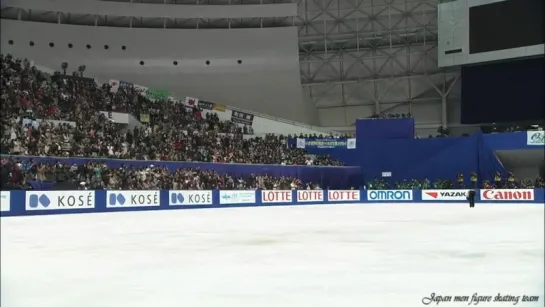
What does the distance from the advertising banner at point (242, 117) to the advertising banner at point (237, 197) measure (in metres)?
12.4

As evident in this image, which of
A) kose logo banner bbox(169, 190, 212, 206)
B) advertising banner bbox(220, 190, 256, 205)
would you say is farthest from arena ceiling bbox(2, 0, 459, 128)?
kose logo banner bbox(169, 190, 212, 206)

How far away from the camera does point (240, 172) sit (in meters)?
31.3

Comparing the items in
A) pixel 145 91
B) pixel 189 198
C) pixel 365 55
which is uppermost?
pixel 365 55

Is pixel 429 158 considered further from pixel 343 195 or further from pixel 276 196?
pixel 276 196

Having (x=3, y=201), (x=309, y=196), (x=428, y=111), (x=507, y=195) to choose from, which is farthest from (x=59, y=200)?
(x=428, y=111)

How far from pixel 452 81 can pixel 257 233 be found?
37.9m

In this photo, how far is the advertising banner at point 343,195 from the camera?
32219 mm

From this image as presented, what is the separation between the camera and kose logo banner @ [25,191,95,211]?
59.4ft

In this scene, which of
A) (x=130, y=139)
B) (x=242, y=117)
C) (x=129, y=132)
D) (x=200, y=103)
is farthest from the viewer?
(x=242, y=117)

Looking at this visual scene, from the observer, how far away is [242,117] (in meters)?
40.1

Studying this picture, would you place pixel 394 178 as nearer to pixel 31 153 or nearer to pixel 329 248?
Answer: pixel 31 153

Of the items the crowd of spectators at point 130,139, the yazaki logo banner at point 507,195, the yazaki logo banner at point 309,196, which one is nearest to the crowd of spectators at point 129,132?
the crowd of spectators at point 130,139

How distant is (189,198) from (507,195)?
720 inches

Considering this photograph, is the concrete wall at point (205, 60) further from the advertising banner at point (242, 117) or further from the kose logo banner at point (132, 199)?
the kose logo banner at point (132, 199)
